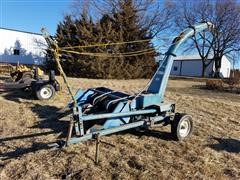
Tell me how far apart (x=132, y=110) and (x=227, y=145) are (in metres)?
1.98

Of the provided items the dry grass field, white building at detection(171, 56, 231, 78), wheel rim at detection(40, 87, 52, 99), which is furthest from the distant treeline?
white building at detection(171, 56, 231, 78)

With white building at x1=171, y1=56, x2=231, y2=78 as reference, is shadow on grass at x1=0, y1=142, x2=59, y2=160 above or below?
below

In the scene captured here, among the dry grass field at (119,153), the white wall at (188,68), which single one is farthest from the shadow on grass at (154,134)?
the white wall at (188,68)

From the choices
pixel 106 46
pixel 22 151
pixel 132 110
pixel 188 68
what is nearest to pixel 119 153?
pixel 132 110

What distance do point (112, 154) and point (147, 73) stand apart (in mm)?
20732

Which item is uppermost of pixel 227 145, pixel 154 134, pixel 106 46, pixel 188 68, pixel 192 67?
pixel 106 46

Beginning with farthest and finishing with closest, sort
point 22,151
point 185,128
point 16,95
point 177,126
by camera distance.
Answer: point 16,95 → point 185,128 → point 177,126 → point 22,151

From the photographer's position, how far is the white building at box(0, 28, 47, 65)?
34.7 meters

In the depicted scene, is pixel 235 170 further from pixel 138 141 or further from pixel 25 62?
pixel 25 62

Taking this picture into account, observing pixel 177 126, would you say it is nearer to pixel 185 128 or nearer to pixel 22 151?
pixel 185 128

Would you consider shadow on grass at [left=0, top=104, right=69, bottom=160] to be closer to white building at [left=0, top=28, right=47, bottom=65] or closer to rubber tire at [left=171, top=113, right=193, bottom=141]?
rubber tire at [left=171, top=113, right=193, bottom=141]

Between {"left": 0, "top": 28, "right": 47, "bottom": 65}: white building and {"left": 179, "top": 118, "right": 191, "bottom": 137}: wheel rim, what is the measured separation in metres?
29.0

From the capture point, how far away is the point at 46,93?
9922 millimetres

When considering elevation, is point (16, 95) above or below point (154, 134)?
above
